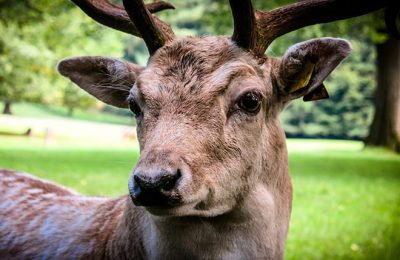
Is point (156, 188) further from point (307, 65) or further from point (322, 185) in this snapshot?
point (322, 185)

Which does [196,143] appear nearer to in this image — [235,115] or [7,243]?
[235,115]

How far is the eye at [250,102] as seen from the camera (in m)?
1.41

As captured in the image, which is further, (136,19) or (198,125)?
(136,19)

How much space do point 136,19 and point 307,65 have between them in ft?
1.52

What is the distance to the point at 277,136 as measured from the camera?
61.7 inches

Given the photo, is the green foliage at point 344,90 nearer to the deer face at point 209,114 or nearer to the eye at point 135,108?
the deer face at point 209,114

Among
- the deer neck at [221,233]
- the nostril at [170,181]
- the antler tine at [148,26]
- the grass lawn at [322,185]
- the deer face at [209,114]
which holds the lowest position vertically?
the grass lawn at [322,185]

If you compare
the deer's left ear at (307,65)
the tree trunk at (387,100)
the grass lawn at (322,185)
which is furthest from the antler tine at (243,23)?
the tree trunk at (387,100)

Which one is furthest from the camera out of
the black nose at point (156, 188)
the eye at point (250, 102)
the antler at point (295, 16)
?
the antler at point (295, 16)

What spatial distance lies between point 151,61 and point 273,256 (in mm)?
604

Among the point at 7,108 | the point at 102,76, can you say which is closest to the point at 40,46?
the point at 7,108

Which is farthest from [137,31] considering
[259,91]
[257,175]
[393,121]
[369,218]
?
[393,121]

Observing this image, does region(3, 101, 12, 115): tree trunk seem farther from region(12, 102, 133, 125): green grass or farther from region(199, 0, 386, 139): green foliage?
region(199, 0, 386, 139): green foliage

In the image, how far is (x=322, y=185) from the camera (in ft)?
15.8
